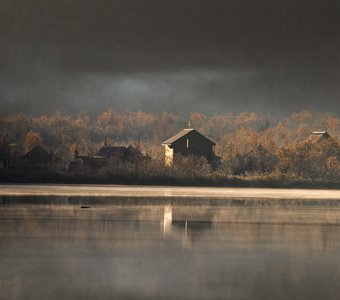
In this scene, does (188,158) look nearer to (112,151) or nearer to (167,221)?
(112,151)

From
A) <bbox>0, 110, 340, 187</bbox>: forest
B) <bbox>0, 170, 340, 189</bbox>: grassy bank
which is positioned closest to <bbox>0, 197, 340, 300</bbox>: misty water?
<bbox>0, 170, 340, 189</bbox>: grassy bank

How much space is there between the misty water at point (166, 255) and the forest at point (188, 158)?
25519mm

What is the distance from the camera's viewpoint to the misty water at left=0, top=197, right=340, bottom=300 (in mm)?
8258

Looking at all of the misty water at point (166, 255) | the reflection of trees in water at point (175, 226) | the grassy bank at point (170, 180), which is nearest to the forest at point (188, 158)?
the grassy bank at point (170, 180)

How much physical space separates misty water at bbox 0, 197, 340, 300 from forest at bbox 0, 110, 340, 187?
25519 mm

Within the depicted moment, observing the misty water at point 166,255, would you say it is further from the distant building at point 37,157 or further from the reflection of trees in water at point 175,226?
the distant building at point 37,157

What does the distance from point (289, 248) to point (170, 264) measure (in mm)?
2731

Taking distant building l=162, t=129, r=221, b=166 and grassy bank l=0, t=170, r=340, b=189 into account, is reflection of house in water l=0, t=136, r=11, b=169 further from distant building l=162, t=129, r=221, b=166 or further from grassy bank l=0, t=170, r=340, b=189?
distant building l=162, t=129, r=221, b=166

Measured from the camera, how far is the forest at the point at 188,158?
146 ft

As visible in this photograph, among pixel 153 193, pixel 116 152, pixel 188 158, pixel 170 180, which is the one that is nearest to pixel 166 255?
pixel 153 193

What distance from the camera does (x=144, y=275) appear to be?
30.0 feet

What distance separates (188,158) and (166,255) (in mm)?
37295

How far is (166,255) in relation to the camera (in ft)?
35.9

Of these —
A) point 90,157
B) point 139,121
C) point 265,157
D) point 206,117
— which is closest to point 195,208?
point 265,157
